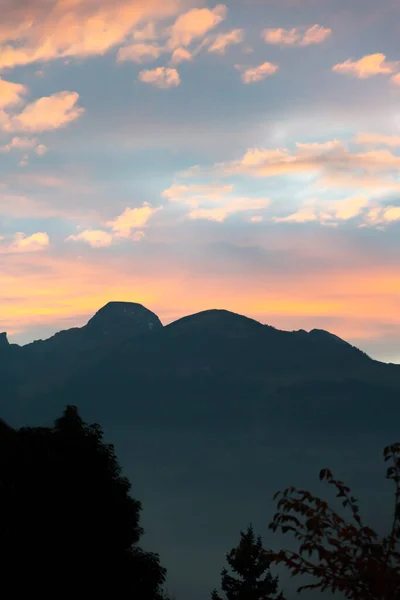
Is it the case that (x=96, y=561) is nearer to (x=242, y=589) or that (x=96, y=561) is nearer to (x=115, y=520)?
(x=115, y=520)

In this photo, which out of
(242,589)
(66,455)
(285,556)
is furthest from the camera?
(242,589)

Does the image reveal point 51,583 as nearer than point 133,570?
Yes

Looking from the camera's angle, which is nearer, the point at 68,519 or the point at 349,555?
the point at 349,555

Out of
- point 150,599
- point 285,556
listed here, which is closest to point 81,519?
point 150,599

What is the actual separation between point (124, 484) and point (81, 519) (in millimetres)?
3262

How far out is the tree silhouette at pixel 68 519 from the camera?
29.5m

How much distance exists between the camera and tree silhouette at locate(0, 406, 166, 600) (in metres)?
29.5

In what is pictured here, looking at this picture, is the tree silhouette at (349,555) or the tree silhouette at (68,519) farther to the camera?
the tree silhouette at (68,519)

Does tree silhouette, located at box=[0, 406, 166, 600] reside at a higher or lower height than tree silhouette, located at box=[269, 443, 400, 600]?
lower

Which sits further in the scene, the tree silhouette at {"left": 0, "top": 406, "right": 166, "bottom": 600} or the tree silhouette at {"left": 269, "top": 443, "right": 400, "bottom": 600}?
the tree silhouette at {"left": 0, "top": 406, "right": 166, "bottom": 600}

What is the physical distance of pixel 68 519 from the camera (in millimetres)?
31016

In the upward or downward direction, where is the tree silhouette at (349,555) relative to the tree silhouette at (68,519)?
upward

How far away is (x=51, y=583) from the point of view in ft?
96.2

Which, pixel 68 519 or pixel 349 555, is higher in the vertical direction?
pixel 349 555
